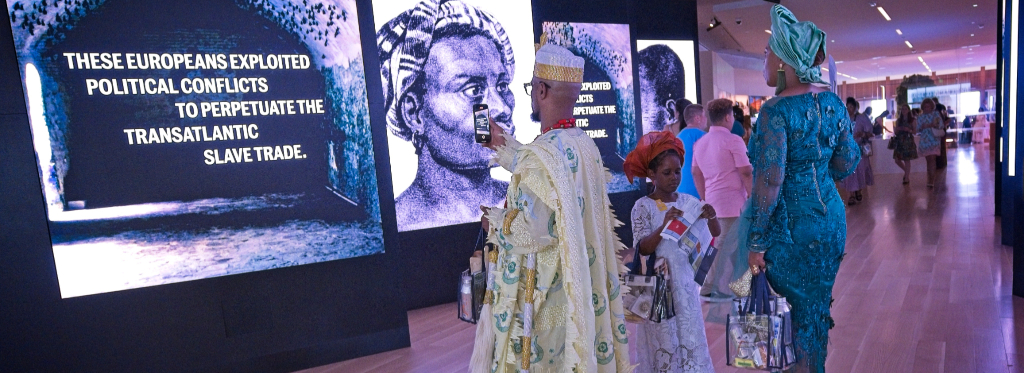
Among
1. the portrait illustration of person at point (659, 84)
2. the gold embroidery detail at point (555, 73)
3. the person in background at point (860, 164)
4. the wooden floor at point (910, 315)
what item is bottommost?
the wooden floor at point (910, 315)

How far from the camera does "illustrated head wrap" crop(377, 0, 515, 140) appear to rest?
4.78m

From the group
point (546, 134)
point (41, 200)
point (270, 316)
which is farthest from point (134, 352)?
point (546, 134)

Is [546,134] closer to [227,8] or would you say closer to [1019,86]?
[227,8]

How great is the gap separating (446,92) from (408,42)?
0.51 m

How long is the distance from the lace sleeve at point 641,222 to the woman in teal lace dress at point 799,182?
1.44ft

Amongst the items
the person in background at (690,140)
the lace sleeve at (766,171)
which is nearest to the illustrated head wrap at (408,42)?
the person in background at (690,140)

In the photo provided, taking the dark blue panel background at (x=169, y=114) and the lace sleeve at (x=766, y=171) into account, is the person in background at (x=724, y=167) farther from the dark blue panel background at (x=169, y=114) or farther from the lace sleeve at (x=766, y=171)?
the dark blue panel background at (x=169, y=114)

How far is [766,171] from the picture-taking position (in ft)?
7.13

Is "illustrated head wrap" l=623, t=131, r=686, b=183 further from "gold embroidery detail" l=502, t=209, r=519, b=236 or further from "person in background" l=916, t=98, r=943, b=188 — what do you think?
"person in background" l=916, t=98, r=943, b=188

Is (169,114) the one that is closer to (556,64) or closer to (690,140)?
(556,64)

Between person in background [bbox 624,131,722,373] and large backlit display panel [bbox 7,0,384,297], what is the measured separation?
1957 millimetres

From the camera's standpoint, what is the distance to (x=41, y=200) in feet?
10.2

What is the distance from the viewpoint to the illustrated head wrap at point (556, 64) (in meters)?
1.97

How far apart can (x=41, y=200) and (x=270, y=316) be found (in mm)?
1335
